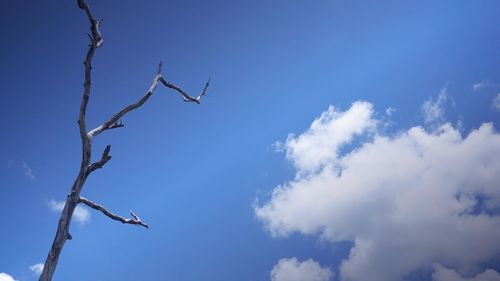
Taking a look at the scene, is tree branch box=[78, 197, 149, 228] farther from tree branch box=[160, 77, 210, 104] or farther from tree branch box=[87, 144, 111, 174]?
tree branch box=[160, 77, 210, 104]

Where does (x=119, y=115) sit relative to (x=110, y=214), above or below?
above

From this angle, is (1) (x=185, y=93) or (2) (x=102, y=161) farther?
(1) (x=185, y=93)

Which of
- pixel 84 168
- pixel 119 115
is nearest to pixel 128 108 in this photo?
pixel 119 115

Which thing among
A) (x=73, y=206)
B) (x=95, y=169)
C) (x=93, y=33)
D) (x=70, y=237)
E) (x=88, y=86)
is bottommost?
(x=70, y=237)

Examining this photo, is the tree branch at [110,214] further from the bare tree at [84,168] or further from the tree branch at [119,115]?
the tree branch at [119,115]

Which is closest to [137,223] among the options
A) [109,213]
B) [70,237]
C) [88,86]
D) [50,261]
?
[109,213]

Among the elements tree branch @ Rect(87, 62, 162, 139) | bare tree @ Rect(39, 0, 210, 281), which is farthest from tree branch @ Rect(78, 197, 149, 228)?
tree branch @ Rect(87, 62, 162, 139)

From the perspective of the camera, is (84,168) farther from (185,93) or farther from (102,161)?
(185,93)

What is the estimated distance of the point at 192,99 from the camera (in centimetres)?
1036

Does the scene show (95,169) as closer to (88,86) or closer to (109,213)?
(109,213)

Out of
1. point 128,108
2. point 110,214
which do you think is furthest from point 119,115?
point 110,214

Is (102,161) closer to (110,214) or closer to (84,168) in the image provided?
(84,168)

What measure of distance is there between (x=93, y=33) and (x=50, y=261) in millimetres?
4552

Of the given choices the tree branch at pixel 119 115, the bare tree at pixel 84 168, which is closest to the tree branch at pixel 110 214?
the bare tree at pixel 84 168
